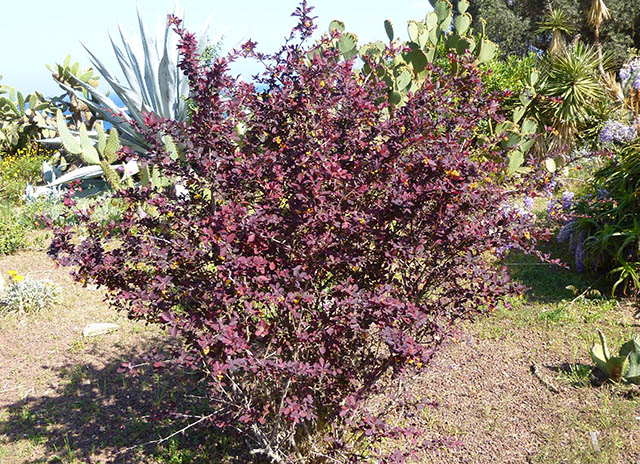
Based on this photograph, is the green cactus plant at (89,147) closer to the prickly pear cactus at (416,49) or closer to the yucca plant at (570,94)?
the prickly pear cactus at (416,49)

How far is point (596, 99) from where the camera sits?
1137 centimetres

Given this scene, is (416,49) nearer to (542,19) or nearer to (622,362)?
(622,362)

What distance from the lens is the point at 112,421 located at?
3785 millimetres

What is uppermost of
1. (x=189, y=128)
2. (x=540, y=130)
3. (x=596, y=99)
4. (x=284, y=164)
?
(x=596, y=99)

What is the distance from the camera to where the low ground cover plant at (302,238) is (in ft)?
8.16

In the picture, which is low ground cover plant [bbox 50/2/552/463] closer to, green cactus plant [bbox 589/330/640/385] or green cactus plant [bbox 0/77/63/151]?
green cactus plant [bbox 589/330/640/385]

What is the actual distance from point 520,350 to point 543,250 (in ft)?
7.69

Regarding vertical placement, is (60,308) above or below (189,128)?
below

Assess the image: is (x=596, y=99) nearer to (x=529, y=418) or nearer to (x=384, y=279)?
(x=529, y=418)

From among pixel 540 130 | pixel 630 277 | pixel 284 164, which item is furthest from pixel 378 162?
pixel 540 130

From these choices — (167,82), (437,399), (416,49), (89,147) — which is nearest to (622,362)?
(437,399)

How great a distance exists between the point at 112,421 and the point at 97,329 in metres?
1.50

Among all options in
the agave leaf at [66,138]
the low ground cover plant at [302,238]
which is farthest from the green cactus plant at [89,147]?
A: the low ground cover plant at [302,238]

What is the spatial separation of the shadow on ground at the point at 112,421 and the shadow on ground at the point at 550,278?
11.0 feet
